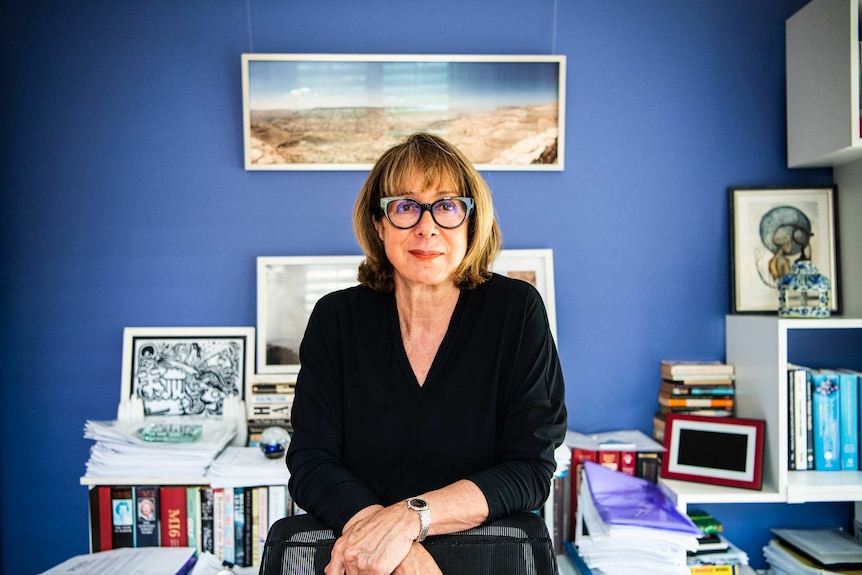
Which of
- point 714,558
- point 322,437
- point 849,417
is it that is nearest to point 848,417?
point 849,417

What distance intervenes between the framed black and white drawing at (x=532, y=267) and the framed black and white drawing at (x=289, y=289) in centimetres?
50

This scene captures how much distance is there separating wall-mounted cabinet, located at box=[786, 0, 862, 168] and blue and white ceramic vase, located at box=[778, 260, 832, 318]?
1.28ft

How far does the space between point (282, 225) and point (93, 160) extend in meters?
0.69

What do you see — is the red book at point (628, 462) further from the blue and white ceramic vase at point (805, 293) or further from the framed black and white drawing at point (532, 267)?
the blue and white ceramic vase at point (805, 293)

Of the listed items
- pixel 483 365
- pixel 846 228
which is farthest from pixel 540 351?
pixel 846 228

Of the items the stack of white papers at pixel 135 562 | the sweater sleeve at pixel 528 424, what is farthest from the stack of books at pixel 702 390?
the stack of white papers at pixel 135 562

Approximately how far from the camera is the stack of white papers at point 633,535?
1.72 metres

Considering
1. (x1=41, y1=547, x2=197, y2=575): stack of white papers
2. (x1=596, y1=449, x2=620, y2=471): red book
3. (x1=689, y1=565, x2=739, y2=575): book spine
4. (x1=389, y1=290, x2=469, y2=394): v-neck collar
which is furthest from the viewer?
(x1=596, y1=449, x2=620, y2=471): red book

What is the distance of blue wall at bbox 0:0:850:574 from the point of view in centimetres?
215

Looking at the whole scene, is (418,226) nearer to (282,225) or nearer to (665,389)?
(282,225)

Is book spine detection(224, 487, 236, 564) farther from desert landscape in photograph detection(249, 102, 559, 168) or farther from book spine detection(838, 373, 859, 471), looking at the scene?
book spine detection(838, 373, 859, 471)

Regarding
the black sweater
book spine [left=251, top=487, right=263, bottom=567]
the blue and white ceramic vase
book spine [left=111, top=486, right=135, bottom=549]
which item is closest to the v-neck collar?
the black sweater

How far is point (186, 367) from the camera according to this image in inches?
82.5

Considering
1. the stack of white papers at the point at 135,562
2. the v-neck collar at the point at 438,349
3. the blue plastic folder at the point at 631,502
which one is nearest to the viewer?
the v-neck collar at the point at 438,349
